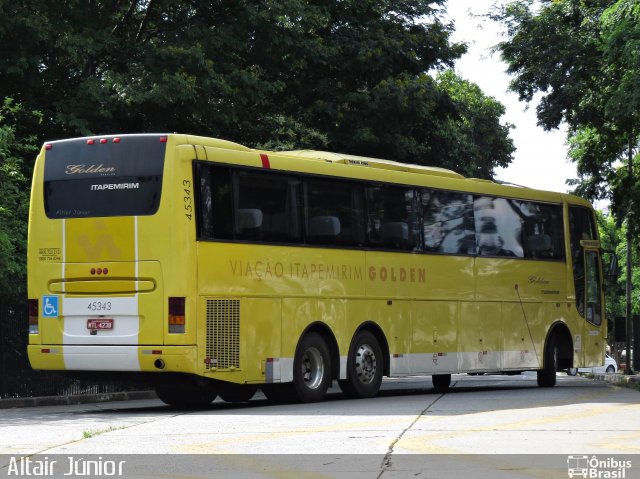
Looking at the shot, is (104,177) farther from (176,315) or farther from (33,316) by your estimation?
→ (33,316)

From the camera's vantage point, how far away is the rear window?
1841cm

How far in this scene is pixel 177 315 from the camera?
59.4ft

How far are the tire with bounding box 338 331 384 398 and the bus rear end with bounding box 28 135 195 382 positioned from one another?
3926 millimetres

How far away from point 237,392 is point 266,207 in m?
3.07

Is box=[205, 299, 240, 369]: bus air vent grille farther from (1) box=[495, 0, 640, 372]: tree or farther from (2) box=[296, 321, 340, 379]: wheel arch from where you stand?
(1) box=[495, 0, 640, 372]: tree

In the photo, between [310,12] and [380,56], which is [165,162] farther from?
[380,56]

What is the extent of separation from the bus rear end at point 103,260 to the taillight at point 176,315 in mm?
13

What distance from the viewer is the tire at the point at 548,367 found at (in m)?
27.1

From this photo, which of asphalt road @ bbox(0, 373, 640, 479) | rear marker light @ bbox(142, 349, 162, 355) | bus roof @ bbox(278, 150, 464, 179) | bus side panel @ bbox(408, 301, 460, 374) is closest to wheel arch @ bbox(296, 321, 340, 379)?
asphalt road @ bbox(0, 373, 640, 479)

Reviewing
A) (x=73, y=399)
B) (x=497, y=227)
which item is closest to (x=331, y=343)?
(x=73, y=399)

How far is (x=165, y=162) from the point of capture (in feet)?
59.9
